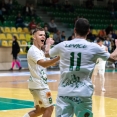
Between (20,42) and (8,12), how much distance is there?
4.12m

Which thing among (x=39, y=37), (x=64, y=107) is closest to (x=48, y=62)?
(x=64, y=107)

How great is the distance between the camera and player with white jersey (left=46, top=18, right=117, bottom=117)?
5922 mm

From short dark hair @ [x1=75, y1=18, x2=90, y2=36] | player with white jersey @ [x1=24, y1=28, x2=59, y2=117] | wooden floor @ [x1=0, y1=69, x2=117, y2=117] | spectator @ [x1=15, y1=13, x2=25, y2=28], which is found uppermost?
short dark hair @ [x1=75, y1=18, x2=90, y2=36]

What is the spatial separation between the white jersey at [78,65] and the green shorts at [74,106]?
9 cm

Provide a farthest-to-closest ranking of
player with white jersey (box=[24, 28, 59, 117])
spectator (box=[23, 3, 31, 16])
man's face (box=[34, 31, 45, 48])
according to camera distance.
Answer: spectator (box=[23, 3, 31, 16]), man's face (box=[34, 31, 45, 48]), player with white jersey (box=[24, 28, 59, 117])

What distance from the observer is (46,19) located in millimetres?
34688

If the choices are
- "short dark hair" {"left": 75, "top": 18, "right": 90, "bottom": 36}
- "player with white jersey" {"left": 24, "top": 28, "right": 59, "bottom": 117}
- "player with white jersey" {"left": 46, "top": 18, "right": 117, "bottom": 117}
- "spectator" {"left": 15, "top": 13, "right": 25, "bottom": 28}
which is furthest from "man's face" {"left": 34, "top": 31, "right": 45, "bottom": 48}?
"spectator" {"left": 15, "top": 13, "right": 25, "bottom": 28}

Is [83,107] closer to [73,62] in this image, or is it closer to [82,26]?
[73,62]

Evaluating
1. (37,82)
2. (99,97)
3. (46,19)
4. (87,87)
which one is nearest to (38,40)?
(37,82)

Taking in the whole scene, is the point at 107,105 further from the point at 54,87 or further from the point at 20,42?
the point at 20,42

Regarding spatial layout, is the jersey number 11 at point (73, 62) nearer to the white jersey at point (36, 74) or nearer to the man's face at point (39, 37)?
the white jersey at point (36, 74)

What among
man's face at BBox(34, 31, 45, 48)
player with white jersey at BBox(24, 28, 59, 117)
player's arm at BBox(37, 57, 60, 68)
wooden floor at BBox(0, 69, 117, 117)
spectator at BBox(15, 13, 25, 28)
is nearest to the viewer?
player's arm at BBox(37, 57, 60, 68)

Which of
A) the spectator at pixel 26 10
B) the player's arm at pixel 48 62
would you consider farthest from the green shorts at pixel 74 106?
the spectator at pixel 26 10

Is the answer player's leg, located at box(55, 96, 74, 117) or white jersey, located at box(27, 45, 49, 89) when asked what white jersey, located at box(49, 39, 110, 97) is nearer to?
player's leg, located at box(55, 96, 74, 117)
